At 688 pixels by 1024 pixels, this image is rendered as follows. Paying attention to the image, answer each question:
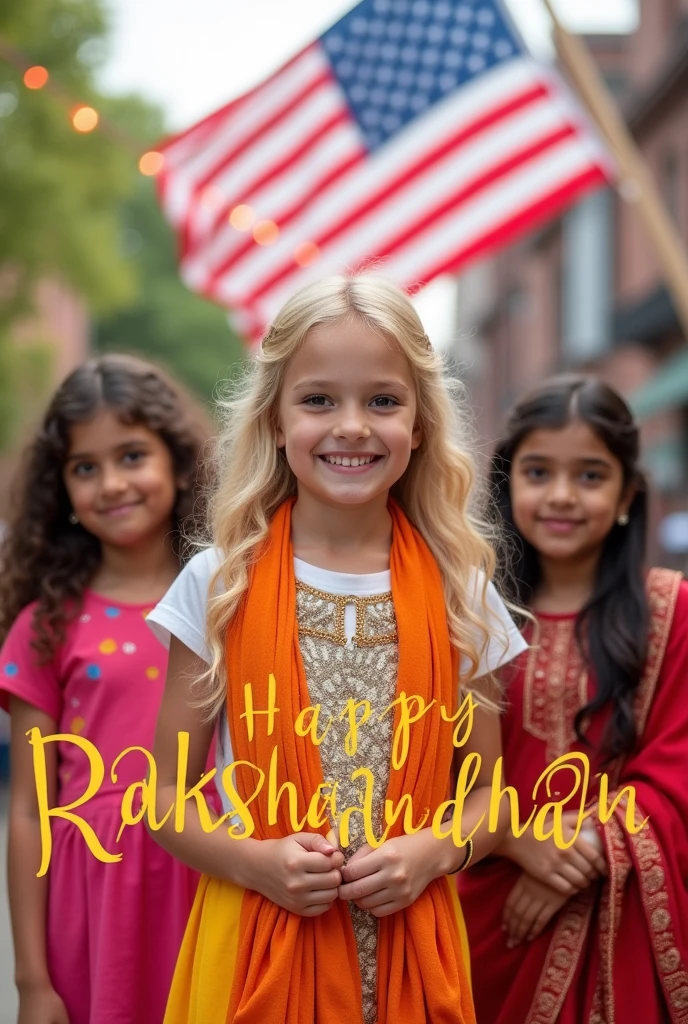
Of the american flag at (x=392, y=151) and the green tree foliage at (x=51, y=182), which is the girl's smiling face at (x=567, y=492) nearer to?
the american flag at (x=392, y=151)

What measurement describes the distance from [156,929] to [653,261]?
21.9 m

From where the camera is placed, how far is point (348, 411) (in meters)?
2.35

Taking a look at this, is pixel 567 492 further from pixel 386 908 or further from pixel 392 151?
pixel 392 151

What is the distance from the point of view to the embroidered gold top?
232 cm

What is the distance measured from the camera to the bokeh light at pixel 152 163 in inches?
246

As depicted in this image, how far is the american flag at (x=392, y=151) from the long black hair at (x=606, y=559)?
2511 mm

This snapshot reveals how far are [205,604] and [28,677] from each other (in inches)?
29.9

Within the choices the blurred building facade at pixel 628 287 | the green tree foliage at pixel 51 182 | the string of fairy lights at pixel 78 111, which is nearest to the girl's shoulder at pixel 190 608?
the string of fairy lights at pixel 78 111

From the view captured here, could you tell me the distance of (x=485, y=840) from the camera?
95.5 inches

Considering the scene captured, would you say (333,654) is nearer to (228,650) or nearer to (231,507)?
(228,650)

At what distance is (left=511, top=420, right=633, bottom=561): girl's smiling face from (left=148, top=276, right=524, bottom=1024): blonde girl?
503 mm

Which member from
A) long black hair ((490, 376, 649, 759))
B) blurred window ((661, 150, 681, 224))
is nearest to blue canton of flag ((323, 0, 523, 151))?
long black hair ((490, 376, 649, 759))

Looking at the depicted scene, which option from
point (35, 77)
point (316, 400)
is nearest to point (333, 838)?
point (316, 400)

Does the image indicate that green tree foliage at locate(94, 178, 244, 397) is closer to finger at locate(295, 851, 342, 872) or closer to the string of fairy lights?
the string of fairy lights
